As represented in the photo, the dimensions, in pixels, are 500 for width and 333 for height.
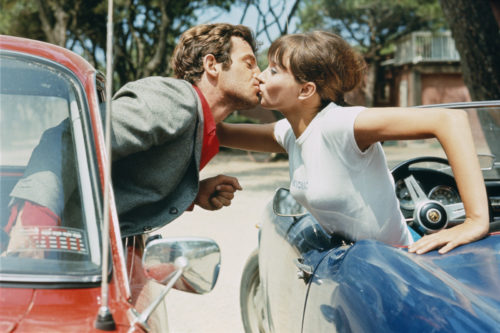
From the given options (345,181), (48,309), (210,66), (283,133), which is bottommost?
(48,309)

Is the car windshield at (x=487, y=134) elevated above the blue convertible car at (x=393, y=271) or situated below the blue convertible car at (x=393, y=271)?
above

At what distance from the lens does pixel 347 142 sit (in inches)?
84.4

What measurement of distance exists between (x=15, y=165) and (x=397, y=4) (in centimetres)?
3300

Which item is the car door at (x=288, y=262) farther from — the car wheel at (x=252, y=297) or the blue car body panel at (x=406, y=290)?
the car wheel at (x=252, y=297)

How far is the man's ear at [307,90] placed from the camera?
7.84ft

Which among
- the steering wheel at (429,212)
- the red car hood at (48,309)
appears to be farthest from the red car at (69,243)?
the steering wheel at (429,212)

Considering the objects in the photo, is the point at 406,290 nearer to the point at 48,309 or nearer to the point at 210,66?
the point at 48,309

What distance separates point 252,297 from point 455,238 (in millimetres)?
1927

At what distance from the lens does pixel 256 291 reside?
3.74m

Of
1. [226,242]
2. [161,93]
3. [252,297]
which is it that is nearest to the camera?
[161,93]

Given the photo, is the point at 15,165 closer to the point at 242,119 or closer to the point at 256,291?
the point at 256,291

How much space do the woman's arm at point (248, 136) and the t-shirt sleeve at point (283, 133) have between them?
0.39ft

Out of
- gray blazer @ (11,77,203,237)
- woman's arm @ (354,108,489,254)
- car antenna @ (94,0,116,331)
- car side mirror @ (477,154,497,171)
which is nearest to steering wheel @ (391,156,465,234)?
car side mirror @ (477,154,497,171)

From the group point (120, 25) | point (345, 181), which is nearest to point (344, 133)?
point (345, 181)
